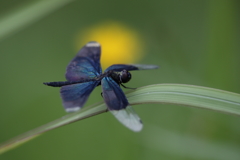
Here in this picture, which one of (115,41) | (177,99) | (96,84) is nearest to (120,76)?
(96,84)

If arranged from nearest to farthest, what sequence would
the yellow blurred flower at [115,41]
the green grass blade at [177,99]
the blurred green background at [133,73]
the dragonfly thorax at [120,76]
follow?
the green grass blade at [177,99] → the dragonfly thorax at [120,76] → the blurred green background at [133,73] → the yellow blurred flower at [115,41]

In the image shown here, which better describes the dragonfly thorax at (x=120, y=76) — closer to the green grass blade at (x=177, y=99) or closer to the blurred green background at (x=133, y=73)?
the green grass blade at (x=177, y=99)

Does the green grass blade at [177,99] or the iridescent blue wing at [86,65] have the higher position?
the iridescent blue wing at [86,65]

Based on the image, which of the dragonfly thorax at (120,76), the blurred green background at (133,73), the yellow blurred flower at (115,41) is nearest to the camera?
the dragonfly thorax at (120,76)

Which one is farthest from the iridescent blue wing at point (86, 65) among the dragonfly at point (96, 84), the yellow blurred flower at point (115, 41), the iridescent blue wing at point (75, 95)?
the yellow blurred flower at point (115, 41)

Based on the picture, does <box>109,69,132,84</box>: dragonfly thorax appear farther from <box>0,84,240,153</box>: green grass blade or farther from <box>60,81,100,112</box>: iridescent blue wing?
<box>0,84,240,153</box>: green grass blade

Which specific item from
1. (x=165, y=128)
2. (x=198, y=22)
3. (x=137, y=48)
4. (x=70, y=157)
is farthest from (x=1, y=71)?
(x=198, y=22)

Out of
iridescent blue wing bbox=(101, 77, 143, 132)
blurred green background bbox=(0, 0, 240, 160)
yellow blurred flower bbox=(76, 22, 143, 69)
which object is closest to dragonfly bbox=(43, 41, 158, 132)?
iridescent blue wing bbox=(101, 77, 143, 132)
